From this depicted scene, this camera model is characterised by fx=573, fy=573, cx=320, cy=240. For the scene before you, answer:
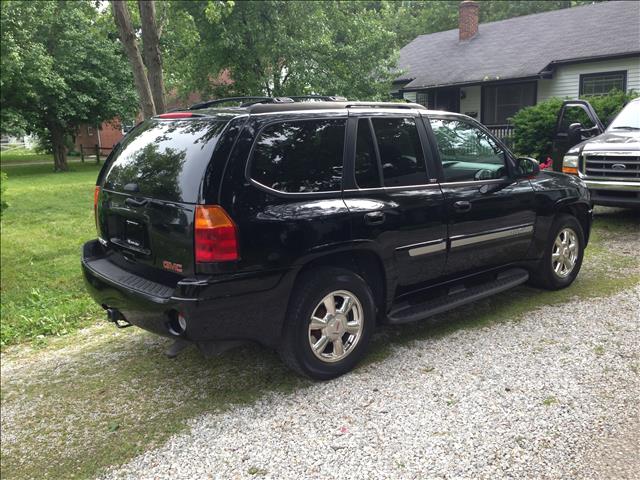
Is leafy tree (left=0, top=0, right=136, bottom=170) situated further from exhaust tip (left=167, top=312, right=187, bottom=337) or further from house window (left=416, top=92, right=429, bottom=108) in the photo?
exhaust tip (left=167, top=312, right=187, bottom=337)

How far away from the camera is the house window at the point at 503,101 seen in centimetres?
2112

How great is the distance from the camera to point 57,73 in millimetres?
22094

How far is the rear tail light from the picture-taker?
333cm

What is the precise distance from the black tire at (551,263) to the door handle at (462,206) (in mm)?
1248

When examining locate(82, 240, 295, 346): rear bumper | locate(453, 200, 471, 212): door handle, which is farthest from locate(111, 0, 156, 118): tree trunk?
locate(453, 200, 471, 212): door handle

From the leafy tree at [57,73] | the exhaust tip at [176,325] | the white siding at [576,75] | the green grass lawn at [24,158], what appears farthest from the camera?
the green grass lawn at [24,158]

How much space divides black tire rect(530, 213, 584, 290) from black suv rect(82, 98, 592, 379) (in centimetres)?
60

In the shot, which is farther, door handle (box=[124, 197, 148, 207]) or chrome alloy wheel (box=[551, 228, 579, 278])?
chrome alloy wheel (box=[551, 228, 579, 278])

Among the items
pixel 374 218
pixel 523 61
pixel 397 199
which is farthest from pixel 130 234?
pixel 523 61

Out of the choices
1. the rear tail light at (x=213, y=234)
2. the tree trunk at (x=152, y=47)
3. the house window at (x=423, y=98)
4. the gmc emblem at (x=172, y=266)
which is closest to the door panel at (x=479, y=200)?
the rear tail light at (x=213, y=234)

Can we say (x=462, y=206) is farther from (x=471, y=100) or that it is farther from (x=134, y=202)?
(x=471, y=100)

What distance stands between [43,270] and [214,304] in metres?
4.68

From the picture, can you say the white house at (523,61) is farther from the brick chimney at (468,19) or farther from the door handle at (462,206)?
the door handle at (462,206)

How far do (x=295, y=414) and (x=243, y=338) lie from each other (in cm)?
58
